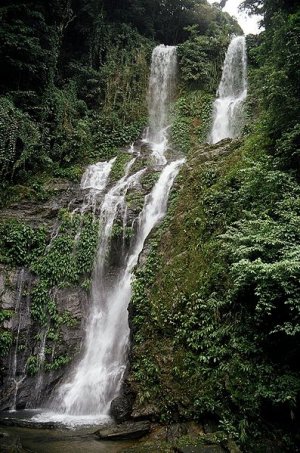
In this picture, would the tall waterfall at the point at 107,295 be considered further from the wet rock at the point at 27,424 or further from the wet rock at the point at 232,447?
the wet rock at the point at 232,447

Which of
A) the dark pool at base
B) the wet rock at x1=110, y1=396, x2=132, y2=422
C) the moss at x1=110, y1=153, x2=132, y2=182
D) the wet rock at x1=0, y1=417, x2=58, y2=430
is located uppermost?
the moss at x1=110, y1=153, x2=132, y2=182

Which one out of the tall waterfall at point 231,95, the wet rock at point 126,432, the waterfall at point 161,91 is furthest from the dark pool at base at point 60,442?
the waterfall at point 161,91

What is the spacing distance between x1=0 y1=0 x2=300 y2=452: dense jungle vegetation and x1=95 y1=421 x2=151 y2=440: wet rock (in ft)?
1.23

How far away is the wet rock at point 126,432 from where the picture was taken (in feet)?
21.2

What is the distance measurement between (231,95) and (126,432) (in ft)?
61.2

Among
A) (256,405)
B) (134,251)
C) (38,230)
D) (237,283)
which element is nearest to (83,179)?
(38,230)

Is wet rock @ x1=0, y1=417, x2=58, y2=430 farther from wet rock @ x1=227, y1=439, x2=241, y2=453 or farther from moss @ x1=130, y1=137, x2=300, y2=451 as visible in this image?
wet rock @ x1=227, y1=439, x2=241, y2=453

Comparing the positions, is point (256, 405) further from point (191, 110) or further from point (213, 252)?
point (191, 110)

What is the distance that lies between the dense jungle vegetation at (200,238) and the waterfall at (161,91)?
3.38ft

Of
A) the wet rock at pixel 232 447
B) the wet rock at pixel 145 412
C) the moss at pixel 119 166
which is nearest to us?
the wet rock at pixel 232 447

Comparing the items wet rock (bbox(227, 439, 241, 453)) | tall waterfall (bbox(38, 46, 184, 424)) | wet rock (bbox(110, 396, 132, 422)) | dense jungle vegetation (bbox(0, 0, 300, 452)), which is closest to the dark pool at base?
wet rock (bbox(110, 396, 132, 422))

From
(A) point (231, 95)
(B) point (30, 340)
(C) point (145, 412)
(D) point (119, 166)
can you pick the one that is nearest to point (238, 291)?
(C) point (145, 412)

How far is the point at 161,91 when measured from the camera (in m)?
22.2

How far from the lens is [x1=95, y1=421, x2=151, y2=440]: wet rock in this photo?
21.2 ft
